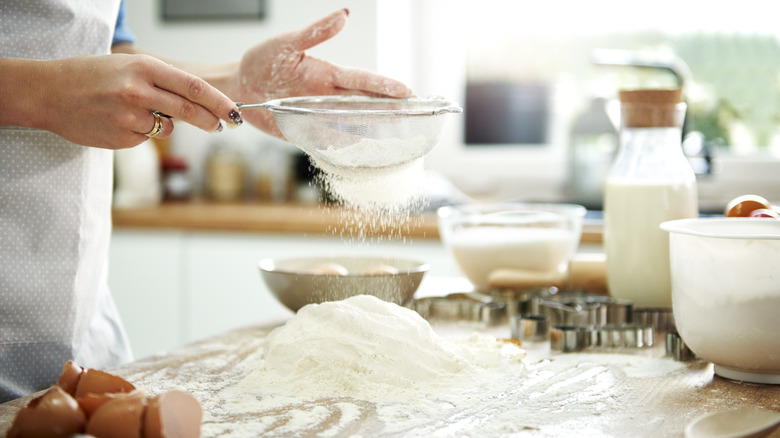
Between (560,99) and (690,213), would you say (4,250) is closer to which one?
(690,213)

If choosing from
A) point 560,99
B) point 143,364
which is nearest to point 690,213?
point 143,364

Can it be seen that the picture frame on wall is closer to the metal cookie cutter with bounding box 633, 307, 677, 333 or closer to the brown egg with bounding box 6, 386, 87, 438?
the metal cookie cutter with bounding box 633, 307, 677, 333

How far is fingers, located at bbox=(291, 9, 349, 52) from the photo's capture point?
1210 millimetres

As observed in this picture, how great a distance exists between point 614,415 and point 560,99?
2.20m

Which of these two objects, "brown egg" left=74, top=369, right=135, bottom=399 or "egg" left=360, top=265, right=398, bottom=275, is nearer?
"brown egg" left=74, top=369, right=135, bottom=399

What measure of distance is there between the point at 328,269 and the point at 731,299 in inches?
23.0

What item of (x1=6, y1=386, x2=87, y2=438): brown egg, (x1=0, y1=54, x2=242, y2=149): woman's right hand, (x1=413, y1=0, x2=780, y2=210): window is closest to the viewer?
(x1=6, y1=386, x2=87, y2=438): brown egg

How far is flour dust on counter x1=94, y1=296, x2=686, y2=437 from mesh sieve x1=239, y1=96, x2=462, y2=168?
0.22 metres

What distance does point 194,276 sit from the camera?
94.4 inches

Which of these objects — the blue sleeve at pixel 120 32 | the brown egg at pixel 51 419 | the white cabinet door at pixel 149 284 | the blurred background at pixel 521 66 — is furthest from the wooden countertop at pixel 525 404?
the blurred background at pixel 521 66

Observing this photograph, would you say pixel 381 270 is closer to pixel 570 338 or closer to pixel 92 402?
pixel 570 338

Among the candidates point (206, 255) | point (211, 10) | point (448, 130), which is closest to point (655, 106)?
point (206, 255)

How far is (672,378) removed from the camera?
0.93 meters

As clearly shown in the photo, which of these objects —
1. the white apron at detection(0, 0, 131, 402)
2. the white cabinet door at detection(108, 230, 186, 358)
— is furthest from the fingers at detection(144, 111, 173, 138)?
the white cabinet door at detection(108, 230, 186, 358)
